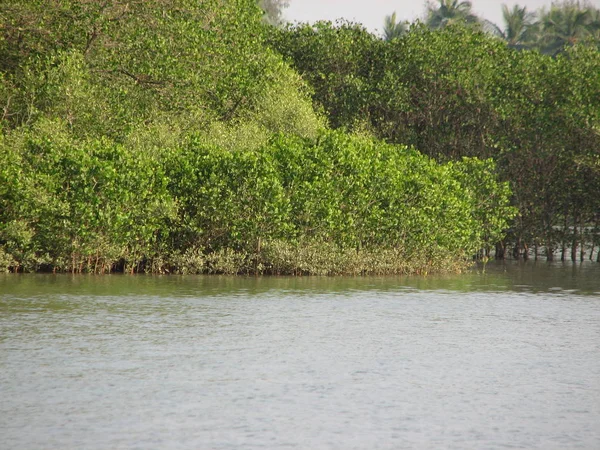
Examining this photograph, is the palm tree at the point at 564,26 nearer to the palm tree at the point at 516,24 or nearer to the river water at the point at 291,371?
the palm tree at the point at 516,24

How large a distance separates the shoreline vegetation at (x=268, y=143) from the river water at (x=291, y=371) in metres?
5.81

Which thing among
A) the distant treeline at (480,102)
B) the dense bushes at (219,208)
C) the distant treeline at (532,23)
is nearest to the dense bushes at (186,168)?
the dense bushes at (219,208)

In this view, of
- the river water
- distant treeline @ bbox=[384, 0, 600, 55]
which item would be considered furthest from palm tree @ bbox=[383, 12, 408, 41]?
the river water

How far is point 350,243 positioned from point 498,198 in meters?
11.1

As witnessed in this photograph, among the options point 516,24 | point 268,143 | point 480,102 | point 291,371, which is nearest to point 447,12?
point 516,24

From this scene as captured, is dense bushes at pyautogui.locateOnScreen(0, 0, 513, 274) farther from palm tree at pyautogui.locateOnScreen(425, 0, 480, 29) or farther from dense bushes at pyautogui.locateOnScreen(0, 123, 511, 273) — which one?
palm tree at pyautogui.locateOnScreen(425, 0, 480, 29)

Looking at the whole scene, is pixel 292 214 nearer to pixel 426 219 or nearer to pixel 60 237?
pixel 426 219

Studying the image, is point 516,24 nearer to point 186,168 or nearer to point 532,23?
point 532,23

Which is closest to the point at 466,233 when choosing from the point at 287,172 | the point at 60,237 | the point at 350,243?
the point at 350,243

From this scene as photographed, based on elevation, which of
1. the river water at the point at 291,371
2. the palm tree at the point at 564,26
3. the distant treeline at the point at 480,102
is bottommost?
the river water at the point at 291,371

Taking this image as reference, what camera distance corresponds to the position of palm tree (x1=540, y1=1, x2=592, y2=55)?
74.1 m

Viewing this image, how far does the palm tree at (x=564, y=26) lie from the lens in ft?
243

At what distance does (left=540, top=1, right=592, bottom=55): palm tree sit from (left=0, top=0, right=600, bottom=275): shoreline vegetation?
29816 mm

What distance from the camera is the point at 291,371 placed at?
1259 cm
